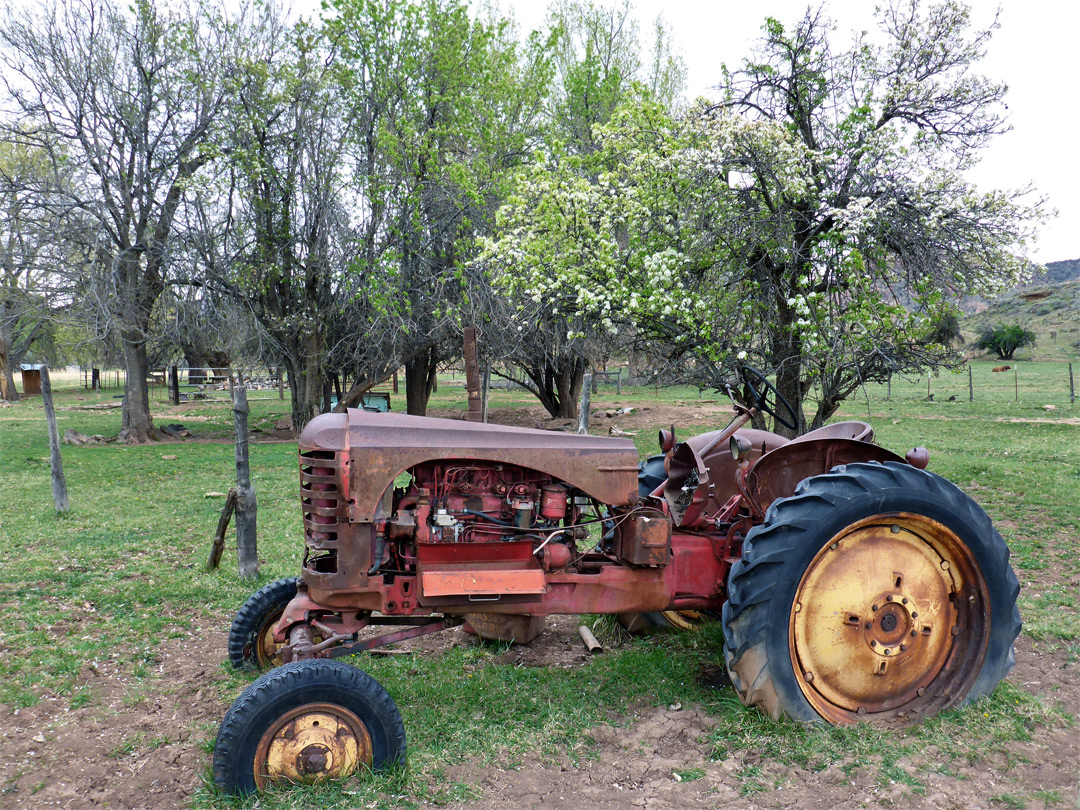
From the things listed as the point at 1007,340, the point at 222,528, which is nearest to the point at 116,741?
the point at 222,528

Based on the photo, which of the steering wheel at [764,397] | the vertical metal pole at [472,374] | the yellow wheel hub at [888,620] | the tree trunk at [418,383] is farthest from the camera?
the tree trunk at [418,383]

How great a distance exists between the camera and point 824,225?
29.4 feet

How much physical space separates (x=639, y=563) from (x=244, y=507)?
3.81 metres

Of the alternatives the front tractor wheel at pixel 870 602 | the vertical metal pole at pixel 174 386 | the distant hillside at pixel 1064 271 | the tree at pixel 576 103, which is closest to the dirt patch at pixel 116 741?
the front tractor wheel at pixel 870 602

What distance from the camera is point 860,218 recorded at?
7.97 metres

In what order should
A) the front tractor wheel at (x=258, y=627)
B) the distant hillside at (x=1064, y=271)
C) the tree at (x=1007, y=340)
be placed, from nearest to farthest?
the front tractor wheel at (x=258, y=627) → the tree at (x=1007, y=340) → the distant hillside at (x=1064, y=271)

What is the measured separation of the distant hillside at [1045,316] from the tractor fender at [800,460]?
44.1m

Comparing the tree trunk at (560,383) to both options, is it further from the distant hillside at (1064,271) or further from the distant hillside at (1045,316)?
the distant hillside at (1064,271)

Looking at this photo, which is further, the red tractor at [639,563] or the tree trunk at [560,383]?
the tree trunk at [560,383]

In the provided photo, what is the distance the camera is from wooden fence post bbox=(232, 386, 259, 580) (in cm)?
626

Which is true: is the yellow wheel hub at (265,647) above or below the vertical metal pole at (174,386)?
below

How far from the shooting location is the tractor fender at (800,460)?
14.4ft

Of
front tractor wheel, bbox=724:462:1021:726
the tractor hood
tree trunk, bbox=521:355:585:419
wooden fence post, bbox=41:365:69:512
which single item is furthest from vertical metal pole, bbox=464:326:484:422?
tree trunk, bbox=521:355:585:419

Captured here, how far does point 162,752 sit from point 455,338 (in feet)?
49.4
